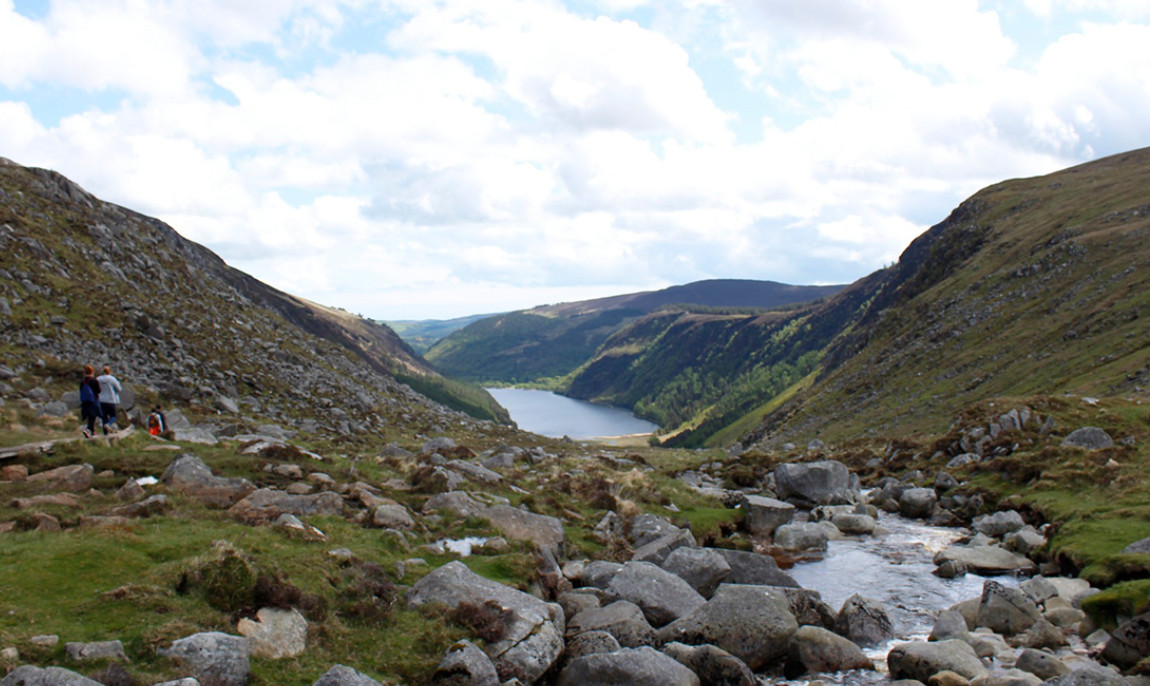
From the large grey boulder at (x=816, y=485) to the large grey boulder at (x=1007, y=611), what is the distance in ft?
65.2

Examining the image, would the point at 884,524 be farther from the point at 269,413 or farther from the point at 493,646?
the point at 269,413

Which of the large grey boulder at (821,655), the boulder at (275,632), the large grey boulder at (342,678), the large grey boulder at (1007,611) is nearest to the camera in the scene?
the large grey boulder at (342,678)

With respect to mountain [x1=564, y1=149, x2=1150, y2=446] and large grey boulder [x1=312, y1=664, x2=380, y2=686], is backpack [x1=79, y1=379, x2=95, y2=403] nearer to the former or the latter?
large grey boulder [x1=312, y1=664, x2=380, y2=686]

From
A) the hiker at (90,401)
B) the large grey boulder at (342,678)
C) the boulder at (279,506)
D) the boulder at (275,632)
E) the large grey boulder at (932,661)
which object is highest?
the hiker at (90,401)

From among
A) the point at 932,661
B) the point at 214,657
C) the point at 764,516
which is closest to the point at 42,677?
the point at 214,657

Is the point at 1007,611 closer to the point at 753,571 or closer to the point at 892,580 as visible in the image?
the point at 892,580

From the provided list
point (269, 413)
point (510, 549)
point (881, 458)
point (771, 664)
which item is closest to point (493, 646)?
point (510, 549)

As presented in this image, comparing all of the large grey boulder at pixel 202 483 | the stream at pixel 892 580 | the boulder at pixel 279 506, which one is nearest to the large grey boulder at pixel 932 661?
the stream at pixel 892 580

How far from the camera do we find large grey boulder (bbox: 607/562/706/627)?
2052cm

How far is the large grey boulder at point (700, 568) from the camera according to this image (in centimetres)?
2408

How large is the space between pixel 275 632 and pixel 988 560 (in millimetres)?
26433

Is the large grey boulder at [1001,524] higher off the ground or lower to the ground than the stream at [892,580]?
higher

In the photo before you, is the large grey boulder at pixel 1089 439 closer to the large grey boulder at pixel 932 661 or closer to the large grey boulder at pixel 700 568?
the large grey boulder at pixel 700 568

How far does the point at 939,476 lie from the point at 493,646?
34.2m
